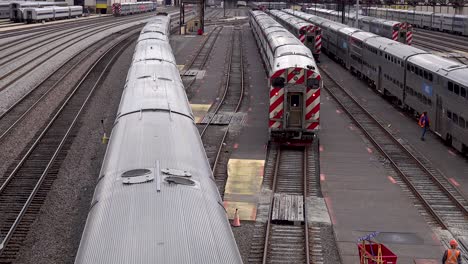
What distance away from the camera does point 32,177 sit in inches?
748

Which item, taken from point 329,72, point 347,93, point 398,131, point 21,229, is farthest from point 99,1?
point 21,229

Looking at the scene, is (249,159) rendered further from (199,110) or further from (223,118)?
(199,110)

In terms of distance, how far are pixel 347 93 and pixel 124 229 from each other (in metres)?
29.9

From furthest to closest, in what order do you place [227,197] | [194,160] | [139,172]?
[227,197] → [194,160] → [139,172]

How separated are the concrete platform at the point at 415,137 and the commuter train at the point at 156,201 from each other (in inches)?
426

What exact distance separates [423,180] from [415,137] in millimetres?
6464

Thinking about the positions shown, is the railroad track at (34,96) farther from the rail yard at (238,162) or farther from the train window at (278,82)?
the train window at (278,82)

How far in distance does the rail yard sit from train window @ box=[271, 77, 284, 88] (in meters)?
0.04

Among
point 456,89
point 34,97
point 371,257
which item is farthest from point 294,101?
point 34,97

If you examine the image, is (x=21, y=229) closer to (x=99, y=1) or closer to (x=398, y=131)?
(x=398, y=131)

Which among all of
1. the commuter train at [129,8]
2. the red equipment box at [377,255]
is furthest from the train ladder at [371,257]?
the commuter train at [129,8]

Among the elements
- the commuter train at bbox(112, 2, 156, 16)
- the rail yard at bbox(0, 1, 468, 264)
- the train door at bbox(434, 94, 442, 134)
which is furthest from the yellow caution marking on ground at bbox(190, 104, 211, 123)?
the commuter train at bbox(112, 2, 156, 16)

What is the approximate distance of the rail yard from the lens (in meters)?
9.11

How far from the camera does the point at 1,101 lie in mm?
30328
